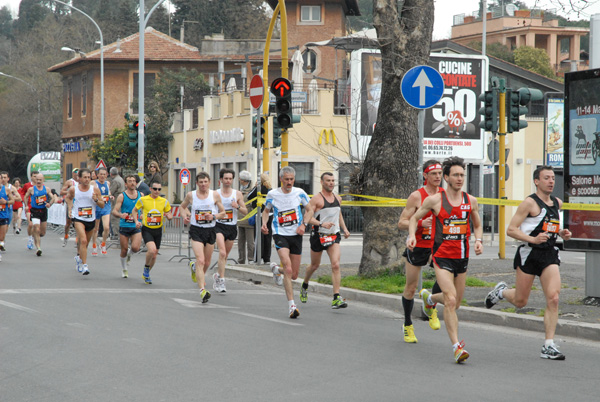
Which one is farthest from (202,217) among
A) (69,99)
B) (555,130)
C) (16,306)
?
(69,99)

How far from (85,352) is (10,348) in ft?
2.61

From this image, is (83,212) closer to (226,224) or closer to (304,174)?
(226,224)

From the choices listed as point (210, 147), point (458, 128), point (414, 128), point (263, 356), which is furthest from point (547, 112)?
point (263, 356)

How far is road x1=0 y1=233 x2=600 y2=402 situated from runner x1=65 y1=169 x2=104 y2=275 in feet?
10.6

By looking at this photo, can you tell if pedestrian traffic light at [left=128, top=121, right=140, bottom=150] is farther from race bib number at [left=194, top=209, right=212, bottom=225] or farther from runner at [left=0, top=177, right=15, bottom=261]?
race bib number at [left=194, top=209, right=212, bottom=225]

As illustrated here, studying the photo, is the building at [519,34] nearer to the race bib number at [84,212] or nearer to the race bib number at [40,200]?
the race bib number at [40,200]

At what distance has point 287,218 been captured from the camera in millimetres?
12289

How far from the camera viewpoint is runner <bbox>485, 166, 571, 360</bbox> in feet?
28.8

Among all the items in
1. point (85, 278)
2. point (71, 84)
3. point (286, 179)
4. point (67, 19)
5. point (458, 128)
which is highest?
point (67, 19)

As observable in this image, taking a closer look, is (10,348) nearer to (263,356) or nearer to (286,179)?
(263,356)

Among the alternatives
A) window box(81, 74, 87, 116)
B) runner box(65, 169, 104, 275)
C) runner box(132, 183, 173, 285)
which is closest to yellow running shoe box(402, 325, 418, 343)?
runner box(132, 183, 173, 285)

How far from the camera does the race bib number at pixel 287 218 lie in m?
12.3

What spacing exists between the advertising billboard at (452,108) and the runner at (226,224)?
18813mm

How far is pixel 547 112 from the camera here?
1351 inches
